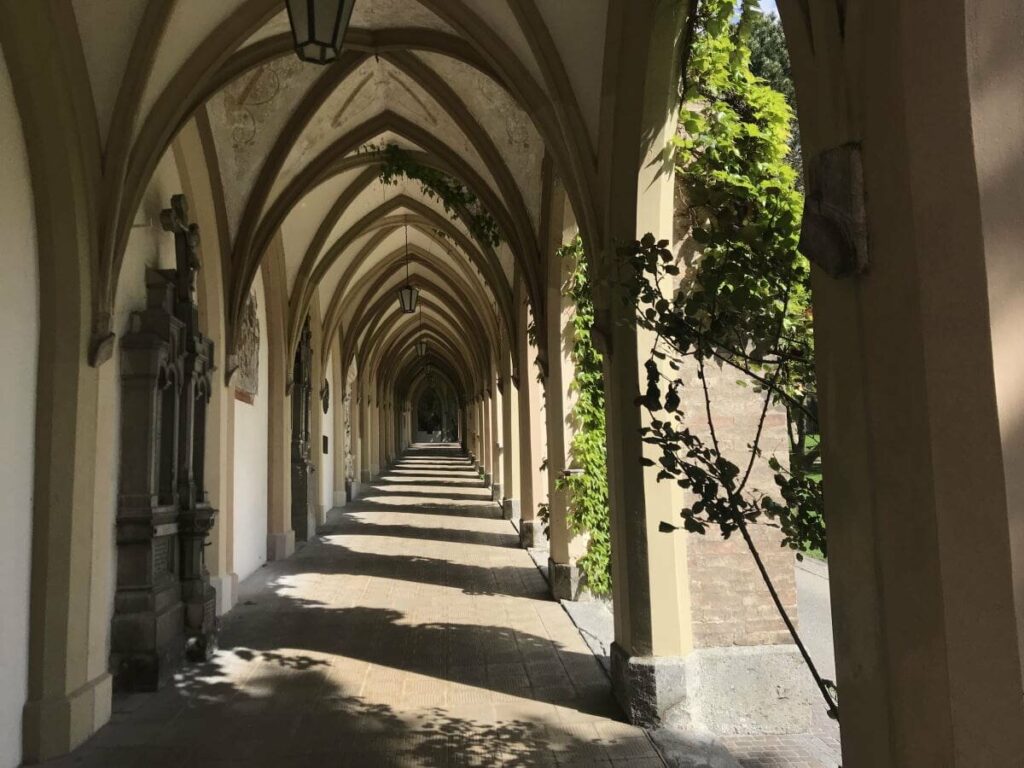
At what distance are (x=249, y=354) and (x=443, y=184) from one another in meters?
2.83

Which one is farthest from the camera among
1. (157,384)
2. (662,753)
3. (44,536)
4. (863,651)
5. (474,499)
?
(474,499)

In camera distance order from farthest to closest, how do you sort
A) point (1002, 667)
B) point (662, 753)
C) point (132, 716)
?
point (132, 716), point (662, 753), point (1002, 667)

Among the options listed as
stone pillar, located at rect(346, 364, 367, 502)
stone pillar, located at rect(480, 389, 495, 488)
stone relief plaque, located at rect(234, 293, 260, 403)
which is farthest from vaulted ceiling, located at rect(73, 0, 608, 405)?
stone pillar, located at rect(480, 389, 495, 488)

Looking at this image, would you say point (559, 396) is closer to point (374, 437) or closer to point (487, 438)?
point (487, 438)

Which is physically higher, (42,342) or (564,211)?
(564,211)

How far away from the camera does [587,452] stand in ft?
23.9

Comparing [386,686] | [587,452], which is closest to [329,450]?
[587,452]

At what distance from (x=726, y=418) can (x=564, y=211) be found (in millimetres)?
3369

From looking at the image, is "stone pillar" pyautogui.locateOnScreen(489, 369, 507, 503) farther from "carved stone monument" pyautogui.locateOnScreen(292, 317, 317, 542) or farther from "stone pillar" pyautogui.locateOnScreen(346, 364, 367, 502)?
"carved stone monument" pyautogui.locateOnScreen(292, 317, 317, 542)

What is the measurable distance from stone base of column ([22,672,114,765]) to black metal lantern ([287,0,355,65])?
343cm

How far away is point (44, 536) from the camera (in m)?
4.26

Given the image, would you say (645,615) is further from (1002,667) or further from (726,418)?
(1002,667)

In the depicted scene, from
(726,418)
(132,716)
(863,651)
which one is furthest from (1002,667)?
(132,716)

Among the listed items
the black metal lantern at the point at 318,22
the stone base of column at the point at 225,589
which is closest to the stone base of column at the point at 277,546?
the stone base of column at the point at 225,589
